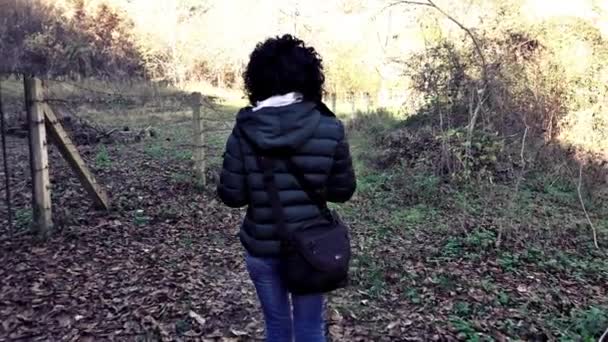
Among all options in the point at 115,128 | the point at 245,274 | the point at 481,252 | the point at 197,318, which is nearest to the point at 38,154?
the point at 245,274

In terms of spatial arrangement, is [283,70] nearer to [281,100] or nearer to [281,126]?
[281,100]

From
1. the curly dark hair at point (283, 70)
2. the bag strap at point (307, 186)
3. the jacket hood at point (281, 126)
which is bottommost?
the bag strap at point (307, 186)

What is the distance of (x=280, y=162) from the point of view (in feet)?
7.18

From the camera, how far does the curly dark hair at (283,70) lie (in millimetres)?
2203

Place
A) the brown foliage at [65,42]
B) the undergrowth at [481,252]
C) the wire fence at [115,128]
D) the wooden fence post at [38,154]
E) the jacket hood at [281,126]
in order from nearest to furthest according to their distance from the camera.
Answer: the jacket hood at [281,126], the undergrowth at [481,252], the wooden fence post at [38,154], the wire fence at [115,128], the brown foliage at [65,42]

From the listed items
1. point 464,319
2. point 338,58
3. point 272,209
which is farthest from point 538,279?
point 338,58

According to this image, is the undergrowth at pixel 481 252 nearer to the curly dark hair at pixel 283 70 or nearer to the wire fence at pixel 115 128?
the curly dark hair at pixel 283 70

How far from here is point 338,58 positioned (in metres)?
17.9

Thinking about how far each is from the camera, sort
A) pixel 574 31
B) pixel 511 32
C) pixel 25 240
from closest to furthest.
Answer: pixel 25 240 → pixel 511 32 → pixel 574 31

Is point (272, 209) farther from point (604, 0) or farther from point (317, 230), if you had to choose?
point (604, 0)

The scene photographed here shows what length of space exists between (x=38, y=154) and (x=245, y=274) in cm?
232

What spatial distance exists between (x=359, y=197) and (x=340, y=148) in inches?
237

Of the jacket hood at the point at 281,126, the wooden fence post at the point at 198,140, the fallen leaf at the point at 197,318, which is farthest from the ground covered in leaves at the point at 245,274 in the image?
the jacket hood at the point at 281,126

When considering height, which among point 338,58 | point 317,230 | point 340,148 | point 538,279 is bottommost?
point 538,279
